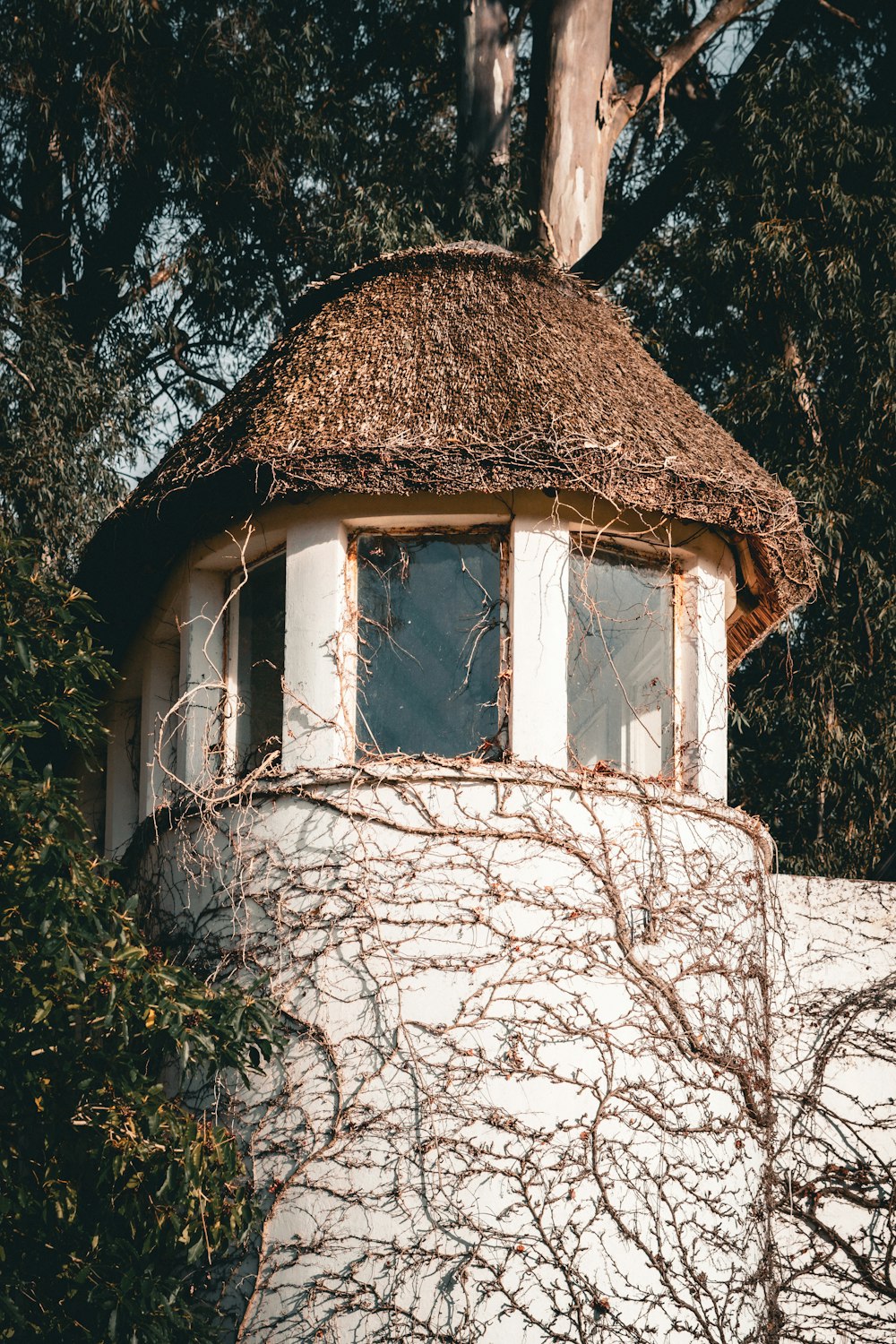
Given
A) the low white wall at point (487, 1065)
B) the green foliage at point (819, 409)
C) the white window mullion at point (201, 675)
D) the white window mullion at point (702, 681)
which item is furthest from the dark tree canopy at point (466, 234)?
the low white wall at point (487, 1065)

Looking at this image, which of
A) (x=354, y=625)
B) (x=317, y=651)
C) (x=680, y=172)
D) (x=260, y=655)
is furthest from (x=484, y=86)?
(x=317, y=651)

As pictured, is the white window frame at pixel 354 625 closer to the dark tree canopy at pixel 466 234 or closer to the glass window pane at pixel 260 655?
the glass window pane at pixel 260 655

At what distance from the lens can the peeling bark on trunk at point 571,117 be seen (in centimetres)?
1521

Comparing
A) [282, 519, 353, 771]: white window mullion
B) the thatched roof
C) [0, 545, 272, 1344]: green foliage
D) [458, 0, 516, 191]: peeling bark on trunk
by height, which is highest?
[458, 0, 516, 191]: peeling bark on trunk

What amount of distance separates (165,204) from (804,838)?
8.53 meters

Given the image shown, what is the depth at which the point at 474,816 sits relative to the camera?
316 inches

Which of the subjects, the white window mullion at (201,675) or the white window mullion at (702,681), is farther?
the white window mullion at (201,675)

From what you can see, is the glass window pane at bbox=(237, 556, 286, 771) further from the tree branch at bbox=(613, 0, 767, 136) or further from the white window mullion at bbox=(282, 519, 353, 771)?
the tree branch at bbox=(613, 0, 767, 136)

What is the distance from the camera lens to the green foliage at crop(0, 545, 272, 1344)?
6938 millimetres

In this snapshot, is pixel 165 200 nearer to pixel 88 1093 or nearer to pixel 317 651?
pixel 317 651

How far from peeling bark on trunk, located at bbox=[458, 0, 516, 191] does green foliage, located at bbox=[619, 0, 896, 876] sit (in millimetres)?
2078

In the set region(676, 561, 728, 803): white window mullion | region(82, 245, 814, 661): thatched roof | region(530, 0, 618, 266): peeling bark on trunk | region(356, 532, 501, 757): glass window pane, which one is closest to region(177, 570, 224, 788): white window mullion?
region(82, 245, 814, 661): thatched roof

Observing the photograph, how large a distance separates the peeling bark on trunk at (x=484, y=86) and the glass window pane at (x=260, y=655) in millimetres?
7748

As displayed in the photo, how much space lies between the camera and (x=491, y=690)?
8.50m
